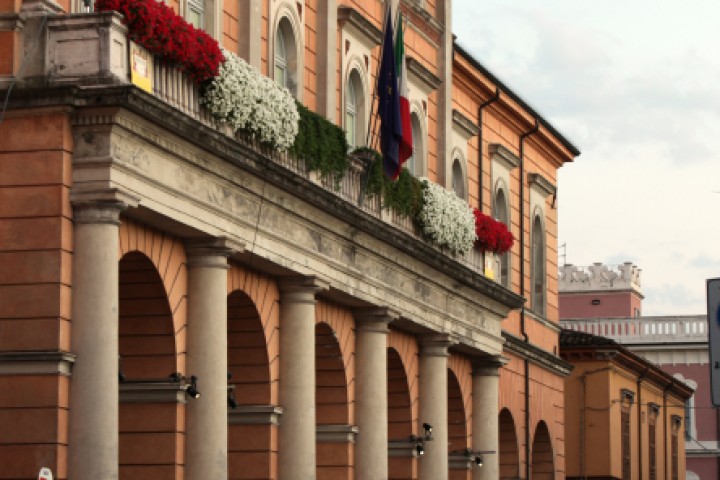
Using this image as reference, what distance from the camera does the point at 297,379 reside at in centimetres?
3198

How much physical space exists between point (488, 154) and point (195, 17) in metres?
18.1

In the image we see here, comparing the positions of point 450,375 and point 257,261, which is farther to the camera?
point 450,375

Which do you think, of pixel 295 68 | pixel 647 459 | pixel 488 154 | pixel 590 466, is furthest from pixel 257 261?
pixel 647 459

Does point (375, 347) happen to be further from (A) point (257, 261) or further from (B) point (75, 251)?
(B) point (75, 251)

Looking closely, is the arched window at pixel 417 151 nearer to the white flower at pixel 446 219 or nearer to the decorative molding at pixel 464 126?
the white flower at pixel 446 219

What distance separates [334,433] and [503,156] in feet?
48.4

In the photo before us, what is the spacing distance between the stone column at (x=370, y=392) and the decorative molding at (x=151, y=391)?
8.21 m

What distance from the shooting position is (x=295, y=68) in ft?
111

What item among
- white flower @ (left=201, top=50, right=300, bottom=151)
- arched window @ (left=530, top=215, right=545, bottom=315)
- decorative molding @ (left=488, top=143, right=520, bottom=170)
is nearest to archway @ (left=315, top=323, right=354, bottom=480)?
white flower @ (left=201, top=50, right=300, bottom=151)

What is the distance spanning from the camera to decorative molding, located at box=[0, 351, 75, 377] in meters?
24.7

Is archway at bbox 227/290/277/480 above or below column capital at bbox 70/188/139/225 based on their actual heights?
below

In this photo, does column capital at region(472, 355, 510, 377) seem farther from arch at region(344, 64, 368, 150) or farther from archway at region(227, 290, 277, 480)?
archway at region(227, 290, 277, 480)

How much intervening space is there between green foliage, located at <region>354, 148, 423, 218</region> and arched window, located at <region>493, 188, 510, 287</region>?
10.4m

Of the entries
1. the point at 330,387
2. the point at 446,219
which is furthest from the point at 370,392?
the point at 446,219
